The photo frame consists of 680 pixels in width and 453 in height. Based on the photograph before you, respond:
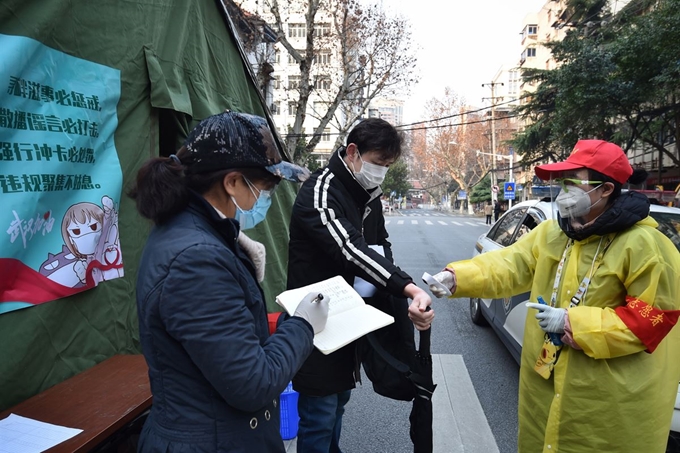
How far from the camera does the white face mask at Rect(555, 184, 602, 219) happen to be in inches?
73.1

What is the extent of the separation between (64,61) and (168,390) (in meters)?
2.01

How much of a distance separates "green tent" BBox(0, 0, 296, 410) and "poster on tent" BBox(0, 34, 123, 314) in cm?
7

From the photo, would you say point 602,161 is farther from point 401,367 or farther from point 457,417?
point 457,417

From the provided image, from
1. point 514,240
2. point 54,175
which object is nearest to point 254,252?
point 54,175

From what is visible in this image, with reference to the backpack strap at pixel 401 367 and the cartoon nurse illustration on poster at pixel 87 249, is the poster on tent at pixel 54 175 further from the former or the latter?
the backpack strap at pixel 401 367

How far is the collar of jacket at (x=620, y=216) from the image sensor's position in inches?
66.5

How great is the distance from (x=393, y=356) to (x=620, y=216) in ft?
3.74

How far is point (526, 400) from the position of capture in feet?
6.70

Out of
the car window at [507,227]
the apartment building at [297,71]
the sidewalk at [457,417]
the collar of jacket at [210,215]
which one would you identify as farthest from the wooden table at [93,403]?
the apartment building at [297,71]

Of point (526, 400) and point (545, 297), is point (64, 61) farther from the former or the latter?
point (526, 400)

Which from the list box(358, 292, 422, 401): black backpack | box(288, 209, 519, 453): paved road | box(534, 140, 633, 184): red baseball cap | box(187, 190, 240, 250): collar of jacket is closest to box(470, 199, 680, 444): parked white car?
box(288, 209, 519, 453): paved road

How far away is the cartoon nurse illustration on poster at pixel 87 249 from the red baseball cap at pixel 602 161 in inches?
98.7

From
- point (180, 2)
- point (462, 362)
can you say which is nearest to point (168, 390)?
point (180, 2)

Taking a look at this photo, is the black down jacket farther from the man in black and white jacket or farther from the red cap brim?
the red cap brim
